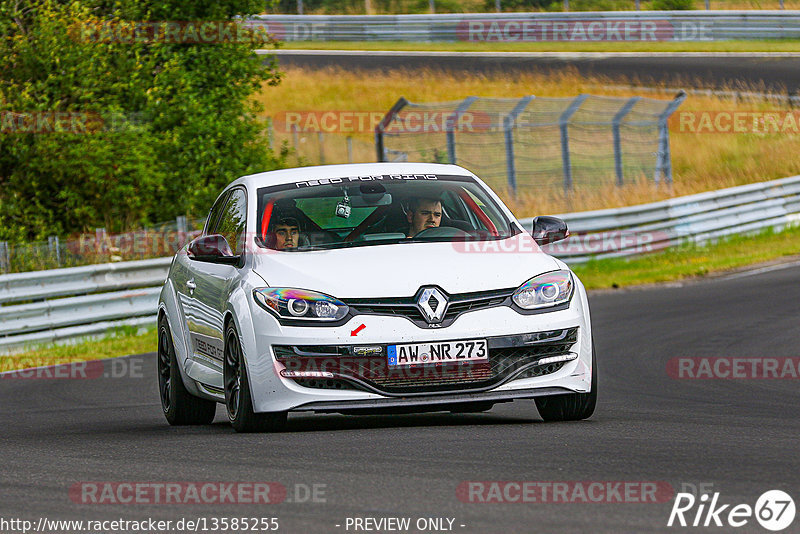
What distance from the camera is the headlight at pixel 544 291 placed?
26.3ft

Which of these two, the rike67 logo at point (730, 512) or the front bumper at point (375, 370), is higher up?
the rike67 logo at point (730, 512)

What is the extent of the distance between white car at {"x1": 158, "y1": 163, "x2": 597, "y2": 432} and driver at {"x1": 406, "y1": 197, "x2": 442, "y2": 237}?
0.01 meters

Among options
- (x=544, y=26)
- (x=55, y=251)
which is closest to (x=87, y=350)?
(x=55, y=251)

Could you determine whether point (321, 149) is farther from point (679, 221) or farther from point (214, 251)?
point (214, 251)

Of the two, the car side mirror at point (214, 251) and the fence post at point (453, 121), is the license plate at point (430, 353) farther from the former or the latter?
the fence post at point (453, 121)

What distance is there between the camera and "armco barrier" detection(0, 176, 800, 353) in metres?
16.9

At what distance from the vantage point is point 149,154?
24047 millimetres

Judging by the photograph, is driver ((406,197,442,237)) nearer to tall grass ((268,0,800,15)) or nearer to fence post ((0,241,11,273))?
fence post ((0,241,11,273))

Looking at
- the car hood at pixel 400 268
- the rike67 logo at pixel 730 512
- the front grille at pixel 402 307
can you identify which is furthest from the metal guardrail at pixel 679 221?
the rike67 logo at pixel 730 512

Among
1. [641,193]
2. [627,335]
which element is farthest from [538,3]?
[627,335]

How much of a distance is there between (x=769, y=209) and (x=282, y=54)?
2543cm

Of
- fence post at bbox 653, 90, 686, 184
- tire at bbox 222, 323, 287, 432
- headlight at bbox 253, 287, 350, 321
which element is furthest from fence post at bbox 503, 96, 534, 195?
headlight at bbox 253, 287, 350, 321

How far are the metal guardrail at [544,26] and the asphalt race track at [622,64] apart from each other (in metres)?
1.79

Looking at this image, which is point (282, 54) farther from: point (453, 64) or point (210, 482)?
Answer: point (210, 482)
